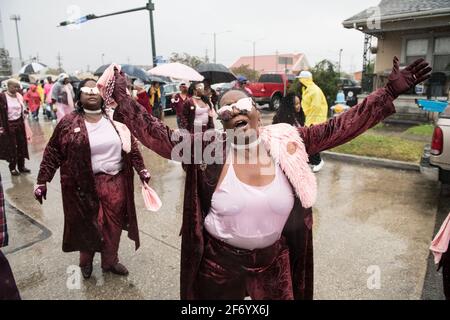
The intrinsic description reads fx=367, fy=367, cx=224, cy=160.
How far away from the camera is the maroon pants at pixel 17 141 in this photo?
7066mm

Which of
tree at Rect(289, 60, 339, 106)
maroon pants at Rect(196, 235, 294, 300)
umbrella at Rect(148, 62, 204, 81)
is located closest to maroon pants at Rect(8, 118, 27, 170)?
umbrella at Rect(148, 62, 204, 81)

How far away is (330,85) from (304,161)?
13.6 metres

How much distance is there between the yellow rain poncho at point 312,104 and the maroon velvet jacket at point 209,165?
4.73 meters

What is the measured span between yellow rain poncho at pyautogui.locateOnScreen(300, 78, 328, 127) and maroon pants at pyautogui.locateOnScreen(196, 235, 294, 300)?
489 centimetres

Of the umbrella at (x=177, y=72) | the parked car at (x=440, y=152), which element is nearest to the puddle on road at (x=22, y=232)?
the umbrella at (x=177, y=72)

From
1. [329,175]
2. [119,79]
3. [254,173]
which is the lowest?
[329,175]

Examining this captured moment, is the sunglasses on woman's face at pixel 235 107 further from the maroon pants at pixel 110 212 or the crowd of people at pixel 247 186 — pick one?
the maroon pants at pixel 110 212

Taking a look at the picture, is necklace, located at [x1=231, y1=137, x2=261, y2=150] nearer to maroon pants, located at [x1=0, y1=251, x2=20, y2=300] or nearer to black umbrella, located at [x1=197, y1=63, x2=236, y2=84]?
maroon pants, located at [x1=0, y1=251, x2=20, y2=300]

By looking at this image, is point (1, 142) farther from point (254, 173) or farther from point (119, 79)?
point (254, 173)

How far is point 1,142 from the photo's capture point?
696cm

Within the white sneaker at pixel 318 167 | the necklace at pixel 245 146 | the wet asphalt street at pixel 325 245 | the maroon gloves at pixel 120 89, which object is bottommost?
the wet asphalt street at pixel 325 245

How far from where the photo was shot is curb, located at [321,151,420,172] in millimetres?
6862

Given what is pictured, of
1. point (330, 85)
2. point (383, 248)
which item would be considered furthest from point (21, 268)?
point (330, 85)

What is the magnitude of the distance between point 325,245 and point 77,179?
8.70ft
